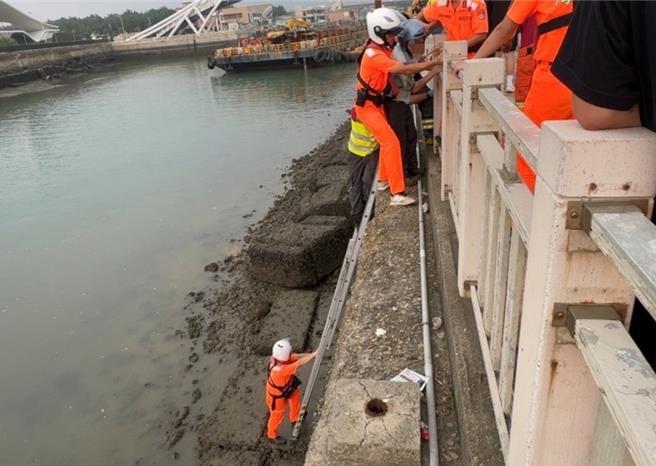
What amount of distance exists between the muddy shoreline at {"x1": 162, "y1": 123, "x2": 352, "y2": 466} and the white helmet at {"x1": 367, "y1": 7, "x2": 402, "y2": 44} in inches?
104

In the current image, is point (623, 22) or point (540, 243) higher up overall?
point (623, 22)

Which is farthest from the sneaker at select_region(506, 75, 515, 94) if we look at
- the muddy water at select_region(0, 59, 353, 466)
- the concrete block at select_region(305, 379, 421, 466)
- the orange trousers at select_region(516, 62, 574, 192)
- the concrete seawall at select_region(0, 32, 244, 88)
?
the concrete seawall at select_region(0, 32, 244, 88)

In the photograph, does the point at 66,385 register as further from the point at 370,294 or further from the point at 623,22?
the point at 623,22

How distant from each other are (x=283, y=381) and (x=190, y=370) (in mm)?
2115

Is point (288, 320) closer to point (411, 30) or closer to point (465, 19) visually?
point (411, 30)

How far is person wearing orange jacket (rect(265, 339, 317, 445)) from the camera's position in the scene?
4141mm

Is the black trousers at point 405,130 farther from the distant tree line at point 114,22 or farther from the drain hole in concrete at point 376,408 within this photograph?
the distant tree line at point 114,22

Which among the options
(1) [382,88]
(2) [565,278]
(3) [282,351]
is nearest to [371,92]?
(1) [382,88]

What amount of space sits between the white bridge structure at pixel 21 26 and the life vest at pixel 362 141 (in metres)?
63.6

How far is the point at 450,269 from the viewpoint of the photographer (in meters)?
3.25

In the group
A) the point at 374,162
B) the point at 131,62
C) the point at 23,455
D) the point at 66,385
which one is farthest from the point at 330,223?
the point at 131,62

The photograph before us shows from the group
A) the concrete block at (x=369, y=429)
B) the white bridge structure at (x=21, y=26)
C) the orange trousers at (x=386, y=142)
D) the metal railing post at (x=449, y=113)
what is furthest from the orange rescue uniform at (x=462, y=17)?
the white bridge structure at (x=21, y=26)

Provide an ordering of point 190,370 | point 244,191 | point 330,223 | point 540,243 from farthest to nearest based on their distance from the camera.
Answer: point 244,191 < point 330,223 < point 190,370 < point 540,243

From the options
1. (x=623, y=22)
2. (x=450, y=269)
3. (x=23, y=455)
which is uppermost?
(x=623, y=22)
